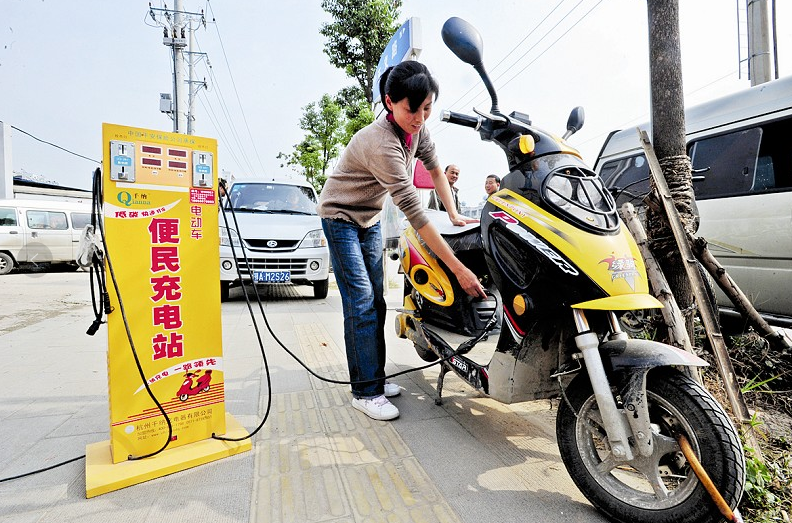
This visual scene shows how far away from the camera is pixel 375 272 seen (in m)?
2.43

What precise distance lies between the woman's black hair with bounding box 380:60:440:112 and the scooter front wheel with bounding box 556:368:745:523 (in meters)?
1.28

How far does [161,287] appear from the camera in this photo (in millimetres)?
1739

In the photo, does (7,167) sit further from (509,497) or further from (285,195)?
(509,497)

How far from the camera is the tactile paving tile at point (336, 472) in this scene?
4.80 ft

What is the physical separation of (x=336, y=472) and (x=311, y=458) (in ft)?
0.52

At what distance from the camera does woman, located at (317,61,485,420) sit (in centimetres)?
195

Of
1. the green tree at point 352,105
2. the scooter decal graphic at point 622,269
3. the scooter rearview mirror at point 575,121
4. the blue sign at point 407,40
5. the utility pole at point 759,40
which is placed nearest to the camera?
the scooter decal graphic at point 622,269

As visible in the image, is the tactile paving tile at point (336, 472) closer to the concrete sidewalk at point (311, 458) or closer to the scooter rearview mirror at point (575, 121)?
the concrete sidewalk at point (311, 458)

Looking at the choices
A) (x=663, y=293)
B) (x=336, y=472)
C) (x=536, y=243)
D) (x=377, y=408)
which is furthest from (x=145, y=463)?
(x=663, y=293)

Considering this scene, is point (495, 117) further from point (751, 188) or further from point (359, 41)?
point (359, 41)

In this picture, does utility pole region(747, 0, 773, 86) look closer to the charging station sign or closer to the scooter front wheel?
the scooter front wheel

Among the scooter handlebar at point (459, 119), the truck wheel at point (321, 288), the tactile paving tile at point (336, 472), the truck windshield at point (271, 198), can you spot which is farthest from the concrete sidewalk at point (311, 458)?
the truck windshield at point (271, 198)

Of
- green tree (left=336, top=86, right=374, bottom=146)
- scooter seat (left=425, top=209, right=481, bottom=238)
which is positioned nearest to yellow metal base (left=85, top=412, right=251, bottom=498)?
scooter seat (left=425, top=209, right=481, bottom=238)

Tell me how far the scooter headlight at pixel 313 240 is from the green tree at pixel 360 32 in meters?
8.07
